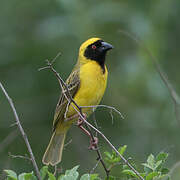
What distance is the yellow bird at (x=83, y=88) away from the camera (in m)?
5.17

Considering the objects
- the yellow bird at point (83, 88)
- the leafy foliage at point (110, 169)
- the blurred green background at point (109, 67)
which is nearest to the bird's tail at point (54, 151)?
the yellow bird at point (83, 88)

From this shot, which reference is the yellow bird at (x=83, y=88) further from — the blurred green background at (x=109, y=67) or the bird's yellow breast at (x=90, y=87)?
the blurred green background at (x=109, y=67)

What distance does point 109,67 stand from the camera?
724 cm

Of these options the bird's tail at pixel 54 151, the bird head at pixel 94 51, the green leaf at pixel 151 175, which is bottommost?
the bird's tail at pixel 54 151

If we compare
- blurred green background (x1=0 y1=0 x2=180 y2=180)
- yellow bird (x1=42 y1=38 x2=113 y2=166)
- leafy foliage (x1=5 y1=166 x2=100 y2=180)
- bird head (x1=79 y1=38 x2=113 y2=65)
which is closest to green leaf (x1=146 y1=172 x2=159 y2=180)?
leafy foliage (x1=5 y1=166 x2=100 y2=180)

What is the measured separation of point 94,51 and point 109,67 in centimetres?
168

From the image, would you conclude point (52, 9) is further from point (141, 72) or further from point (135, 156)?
point (135, 156)

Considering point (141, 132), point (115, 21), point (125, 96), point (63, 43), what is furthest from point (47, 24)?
point (141, 132)

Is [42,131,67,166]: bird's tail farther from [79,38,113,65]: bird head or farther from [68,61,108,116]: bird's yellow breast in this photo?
[79,38,113,65]: bird head

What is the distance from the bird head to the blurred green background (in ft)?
3.04

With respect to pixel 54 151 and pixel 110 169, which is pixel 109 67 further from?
pixel 110 169

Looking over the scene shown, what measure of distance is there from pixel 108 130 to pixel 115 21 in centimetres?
146

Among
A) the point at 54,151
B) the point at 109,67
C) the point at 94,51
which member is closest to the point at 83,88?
the point at 94,51

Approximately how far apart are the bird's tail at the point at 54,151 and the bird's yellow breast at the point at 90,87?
43cm
